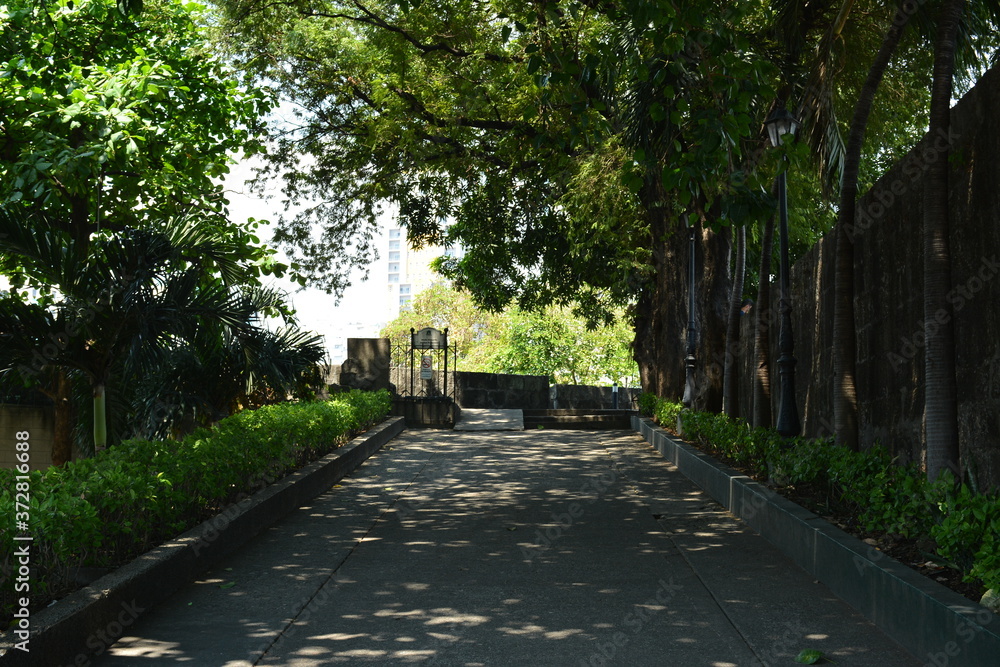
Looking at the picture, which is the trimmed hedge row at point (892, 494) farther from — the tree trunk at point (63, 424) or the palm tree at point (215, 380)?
the tree trunk at point (63, 424)

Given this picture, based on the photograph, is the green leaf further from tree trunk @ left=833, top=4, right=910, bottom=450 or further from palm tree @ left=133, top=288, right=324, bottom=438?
palm tree @ left=133, top=288, right=324, bottom=438

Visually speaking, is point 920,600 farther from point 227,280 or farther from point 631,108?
point 631,108

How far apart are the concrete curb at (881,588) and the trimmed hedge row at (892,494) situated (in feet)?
0.68

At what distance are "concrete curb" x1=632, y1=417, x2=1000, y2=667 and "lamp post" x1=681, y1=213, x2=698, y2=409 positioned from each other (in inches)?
326

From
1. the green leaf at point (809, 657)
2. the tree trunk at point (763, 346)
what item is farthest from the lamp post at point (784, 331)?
the green leaf at point (809, 657)

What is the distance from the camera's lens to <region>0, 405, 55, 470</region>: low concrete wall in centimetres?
1623

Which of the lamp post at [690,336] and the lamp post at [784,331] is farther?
the lamp post at [690,336]

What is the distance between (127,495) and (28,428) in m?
12.2

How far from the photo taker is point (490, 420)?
23953mm

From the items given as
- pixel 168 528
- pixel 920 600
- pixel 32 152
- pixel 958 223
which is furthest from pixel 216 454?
pixel 958 223

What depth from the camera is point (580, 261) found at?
2125 cm

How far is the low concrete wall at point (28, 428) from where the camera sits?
16234 mm

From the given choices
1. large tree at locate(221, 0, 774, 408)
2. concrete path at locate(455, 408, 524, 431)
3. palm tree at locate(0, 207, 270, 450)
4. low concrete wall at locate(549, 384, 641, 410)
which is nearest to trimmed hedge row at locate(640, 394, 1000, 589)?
large tree at locate(221, 0, 774, 408)

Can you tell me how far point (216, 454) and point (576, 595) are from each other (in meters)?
3.57
